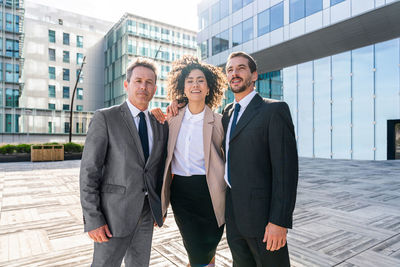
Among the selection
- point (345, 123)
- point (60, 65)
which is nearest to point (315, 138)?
point (345, 123)

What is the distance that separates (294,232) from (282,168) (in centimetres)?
310

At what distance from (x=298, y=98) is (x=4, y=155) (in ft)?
78.7

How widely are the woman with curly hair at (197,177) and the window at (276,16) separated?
2030 centimetres

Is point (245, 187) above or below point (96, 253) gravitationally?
above

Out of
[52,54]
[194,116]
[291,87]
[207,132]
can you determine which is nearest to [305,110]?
[291,87]

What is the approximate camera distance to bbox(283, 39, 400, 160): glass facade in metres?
19.0

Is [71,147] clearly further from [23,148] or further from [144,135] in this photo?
[144,135]

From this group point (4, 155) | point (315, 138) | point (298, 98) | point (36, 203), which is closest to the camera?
point (36, 203)

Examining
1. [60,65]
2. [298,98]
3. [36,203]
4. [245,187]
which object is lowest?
[36,203]

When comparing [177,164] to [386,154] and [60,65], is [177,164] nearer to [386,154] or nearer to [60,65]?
[386,154]

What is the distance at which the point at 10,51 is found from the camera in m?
32.7

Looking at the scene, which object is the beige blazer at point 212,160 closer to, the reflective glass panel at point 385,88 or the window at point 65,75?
the reflective glass panel at point 385,88

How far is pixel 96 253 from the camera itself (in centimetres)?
214

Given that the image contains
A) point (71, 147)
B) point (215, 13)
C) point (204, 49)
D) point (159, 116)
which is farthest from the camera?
point (204, 49)
